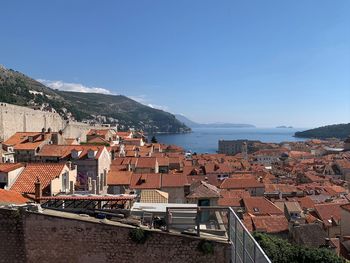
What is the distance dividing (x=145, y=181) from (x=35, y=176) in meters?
14.6

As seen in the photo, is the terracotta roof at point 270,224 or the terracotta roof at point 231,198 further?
the terracotta roof at point 231,198

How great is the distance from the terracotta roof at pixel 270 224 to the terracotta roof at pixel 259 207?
3622 millimetres

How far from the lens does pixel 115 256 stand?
8.60 metres

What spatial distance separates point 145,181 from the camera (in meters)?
33.9

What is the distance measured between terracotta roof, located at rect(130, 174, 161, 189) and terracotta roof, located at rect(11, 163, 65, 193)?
1214cm

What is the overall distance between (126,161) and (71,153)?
10.9 m

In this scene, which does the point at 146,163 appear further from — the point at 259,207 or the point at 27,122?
the point at 27,122

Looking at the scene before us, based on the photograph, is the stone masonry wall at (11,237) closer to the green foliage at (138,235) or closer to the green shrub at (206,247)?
the green foliage at (138,235)

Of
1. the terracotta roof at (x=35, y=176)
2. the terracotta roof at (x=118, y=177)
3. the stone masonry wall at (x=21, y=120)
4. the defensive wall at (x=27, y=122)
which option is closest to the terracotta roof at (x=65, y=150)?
the terracotta roof at (x=118, y=177)

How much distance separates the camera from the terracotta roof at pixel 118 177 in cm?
3278

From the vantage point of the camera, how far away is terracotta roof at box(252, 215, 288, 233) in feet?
97.7

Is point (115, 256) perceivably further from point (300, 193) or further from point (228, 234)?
point (300, 193)

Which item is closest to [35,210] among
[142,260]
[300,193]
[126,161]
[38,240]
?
[38,240]

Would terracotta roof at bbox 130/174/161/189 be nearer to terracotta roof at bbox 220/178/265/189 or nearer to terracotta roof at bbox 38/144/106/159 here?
terracotta roof at bbox 38/144/106/159
